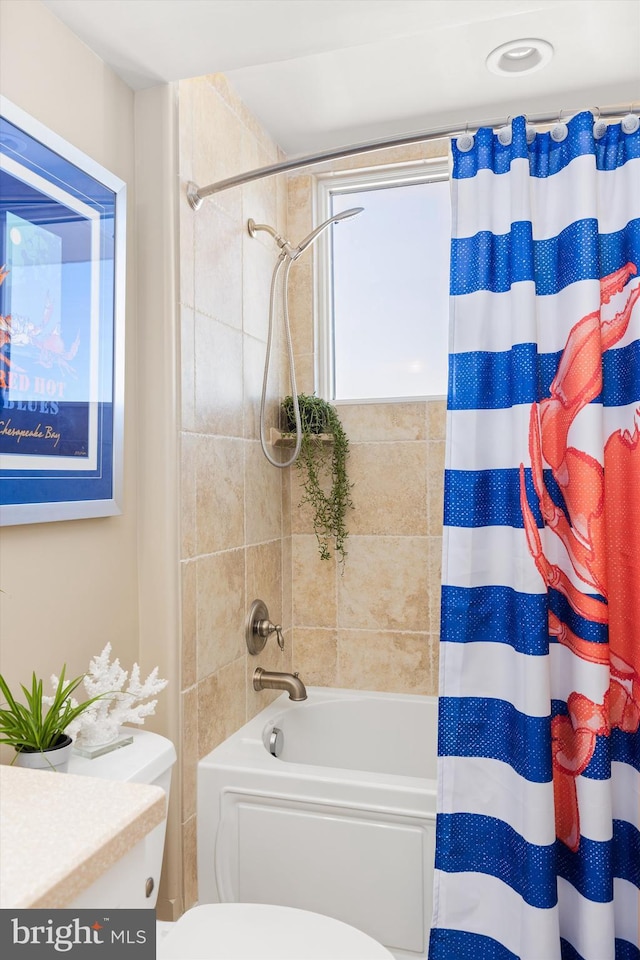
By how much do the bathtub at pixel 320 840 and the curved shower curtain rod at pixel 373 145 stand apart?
160cm

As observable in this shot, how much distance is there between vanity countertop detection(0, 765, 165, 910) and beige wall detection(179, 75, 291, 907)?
3.55ft

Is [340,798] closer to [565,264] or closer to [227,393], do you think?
[227,393]

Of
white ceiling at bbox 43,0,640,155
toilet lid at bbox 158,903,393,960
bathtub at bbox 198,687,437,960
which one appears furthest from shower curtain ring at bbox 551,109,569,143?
toilet lid at bbox 158,903,393,960

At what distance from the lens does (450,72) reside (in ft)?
7.03

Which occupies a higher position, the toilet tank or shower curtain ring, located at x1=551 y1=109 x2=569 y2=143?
shower curtain ring, located at x1=551 y1=109 x2=569 y2=143

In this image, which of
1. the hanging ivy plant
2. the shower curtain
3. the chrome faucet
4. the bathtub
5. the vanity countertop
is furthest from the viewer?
the hanging ivy plant

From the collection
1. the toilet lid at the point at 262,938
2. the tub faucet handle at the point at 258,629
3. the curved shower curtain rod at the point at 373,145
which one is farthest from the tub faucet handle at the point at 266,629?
the curved shower curtain rod at the point at 373,145

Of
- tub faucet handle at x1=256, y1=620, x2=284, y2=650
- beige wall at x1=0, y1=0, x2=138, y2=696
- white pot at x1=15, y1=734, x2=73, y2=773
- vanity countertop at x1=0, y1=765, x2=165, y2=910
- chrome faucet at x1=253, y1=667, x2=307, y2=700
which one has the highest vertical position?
beige wall at x1=0, y1=0, x2=138, y2=696

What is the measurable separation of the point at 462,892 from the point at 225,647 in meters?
0.92

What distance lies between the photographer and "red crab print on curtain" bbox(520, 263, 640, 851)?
57.4 inches

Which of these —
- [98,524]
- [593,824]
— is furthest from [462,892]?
[98,524]

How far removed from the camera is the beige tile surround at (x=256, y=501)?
1.92 metres

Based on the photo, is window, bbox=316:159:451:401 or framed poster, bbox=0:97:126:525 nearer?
framed poster, bbox=0:97:126:525

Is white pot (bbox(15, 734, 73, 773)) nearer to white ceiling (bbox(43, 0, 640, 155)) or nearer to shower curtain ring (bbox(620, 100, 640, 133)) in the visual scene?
white ceiling (bbox(43, 0, 640, 155))
